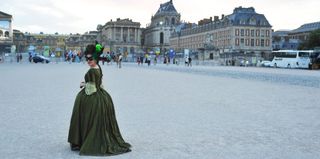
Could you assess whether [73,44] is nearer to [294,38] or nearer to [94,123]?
[294,38]

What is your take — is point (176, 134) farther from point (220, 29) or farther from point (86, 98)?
point (220, 29)

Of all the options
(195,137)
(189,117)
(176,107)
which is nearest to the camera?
(195,137)

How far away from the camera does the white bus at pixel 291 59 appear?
2035 inches

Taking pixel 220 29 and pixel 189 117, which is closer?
pixel 189 117

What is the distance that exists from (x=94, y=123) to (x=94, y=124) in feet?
0.05

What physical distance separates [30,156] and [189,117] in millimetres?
4609

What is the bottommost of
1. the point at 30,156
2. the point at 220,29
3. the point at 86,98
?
the point at 30,156

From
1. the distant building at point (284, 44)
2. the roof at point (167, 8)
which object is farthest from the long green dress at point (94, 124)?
the roof at point (167, 8)

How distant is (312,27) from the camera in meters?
110

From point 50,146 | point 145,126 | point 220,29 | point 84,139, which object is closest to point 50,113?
point 145,126

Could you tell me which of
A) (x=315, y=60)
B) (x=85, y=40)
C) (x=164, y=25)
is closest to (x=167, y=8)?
(x=164, y=25)

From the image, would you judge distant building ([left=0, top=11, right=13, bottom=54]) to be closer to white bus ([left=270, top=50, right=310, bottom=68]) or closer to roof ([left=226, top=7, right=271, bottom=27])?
roof ([left=226, top=7, right=271, bottom=27])

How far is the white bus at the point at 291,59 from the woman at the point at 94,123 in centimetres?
4850

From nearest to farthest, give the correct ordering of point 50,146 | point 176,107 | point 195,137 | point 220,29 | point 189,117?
1. point 50,146
2. point 195,137
3. point 189,117
4. point 176,107
5. point 220,29
